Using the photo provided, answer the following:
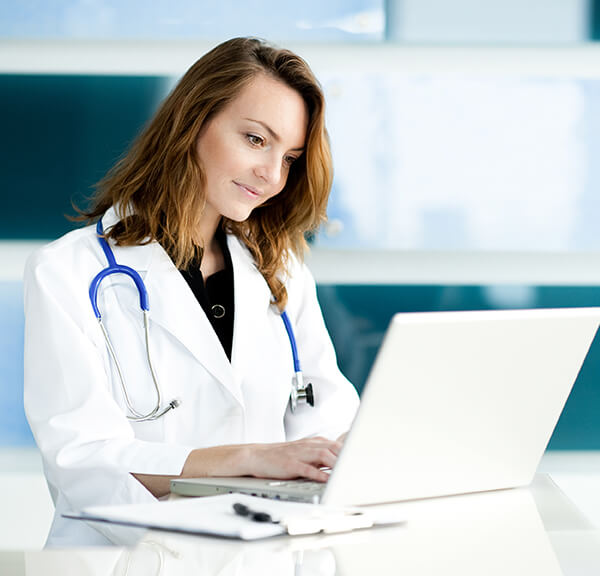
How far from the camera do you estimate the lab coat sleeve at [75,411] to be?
1270 millimetres

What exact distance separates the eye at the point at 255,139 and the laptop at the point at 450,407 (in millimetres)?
765

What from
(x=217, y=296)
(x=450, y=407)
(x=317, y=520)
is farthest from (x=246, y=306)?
(x=317, y=520)

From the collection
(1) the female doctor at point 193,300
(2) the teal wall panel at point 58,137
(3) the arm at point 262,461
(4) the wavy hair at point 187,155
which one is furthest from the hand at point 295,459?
(2) the teal wall panel at point 58,137

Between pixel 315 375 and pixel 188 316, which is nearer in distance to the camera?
pixel 188 316

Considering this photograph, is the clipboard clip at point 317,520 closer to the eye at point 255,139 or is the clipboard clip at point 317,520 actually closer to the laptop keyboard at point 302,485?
the laptop keyboard at point 302,485

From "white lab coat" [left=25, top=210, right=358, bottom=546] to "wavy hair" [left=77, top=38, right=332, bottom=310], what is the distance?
4 centimetres

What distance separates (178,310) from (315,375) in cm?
36

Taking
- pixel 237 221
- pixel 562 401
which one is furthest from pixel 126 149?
pixel 562 401

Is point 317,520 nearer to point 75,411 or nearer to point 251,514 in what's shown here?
point 251,514

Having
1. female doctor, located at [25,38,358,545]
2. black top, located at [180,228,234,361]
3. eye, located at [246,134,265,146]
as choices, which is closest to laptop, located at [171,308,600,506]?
female doctor, located at [25,38,358,545]

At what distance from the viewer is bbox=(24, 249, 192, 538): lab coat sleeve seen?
1270 mm

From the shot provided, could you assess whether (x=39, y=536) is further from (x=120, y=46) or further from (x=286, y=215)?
(x=120, y=46)

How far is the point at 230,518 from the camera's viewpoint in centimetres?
93

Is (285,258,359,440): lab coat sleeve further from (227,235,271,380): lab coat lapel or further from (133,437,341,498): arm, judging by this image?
(133,437,341,498): arm
